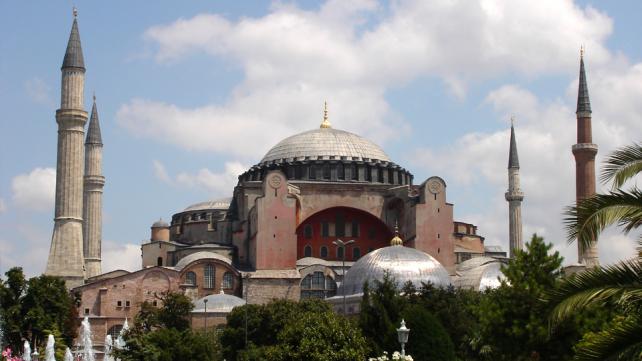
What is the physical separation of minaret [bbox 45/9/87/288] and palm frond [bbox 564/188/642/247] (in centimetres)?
3937

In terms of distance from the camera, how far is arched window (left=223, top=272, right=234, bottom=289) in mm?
48875

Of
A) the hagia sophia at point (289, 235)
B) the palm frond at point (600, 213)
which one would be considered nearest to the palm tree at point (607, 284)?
the palm frond at point (600, 213)

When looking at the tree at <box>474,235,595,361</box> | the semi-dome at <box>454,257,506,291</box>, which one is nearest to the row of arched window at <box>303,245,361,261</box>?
the semi-dome at <box>454,257,506,291</box>

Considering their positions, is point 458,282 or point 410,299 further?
point 458,282

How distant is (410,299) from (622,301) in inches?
1016

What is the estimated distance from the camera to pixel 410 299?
35.1 m

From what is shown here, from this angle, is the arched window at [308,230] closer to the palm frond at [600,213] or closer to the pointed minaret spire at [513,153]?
the pointed minaret spire at [513,153]

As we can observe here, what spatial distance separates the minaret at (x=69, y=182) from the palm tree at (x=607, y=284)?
39388 millimetres

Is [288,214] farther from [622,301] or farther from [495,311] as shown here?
[622,301]

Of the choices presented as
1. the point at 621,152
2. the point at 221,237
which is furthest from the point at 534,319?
the point at 221,237

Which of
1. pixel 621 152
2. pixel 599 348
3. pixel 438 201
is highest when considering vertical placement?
pixel 438 201

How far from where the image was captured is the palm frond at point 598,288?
938cm

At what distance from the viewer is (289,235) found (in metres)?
→ 48.8

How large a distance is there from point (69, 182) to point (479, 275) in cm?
1794
